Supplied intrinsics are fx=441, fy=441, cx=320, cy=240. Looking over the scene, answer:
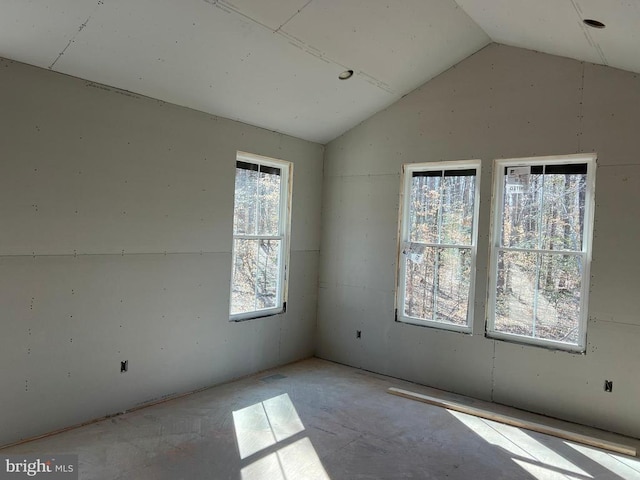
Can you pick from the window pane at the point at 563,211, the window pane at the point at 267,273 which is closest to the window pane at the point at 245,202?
the window pane at the point at 267,273

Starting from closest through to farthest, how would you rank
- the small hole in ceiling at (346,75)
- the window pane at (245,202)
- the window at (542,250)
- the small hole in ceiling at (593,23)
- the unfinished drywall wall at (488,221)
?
the small hole in ceiling at (593,23) → the unfinished drywall wall at (488,221) → the window at (542,250) → the small hole in ceiling at (346,75) → the window pane at (245,202)

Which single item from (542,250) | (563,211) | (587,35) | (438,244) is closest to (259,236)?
(438,244)

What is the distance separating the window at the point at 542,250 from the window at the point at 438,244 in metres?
0.27

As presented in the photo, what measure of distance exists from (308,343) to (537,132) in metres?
3.54

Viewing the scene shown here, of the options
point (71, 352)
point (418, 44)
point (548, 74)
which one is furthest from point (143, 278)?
point (548, 74)

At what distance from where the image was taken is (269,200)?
16.8 feet

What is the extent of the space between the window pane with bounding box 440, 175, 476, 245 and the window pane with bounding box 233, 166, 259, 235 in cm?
206

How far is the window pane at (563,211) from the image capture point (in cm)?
404

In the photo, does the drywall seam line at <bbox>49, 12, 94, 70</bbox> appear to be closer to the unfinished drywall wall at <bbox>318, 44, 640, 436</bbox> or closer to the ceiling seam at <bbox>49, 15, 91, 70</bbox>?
the ceiling seam at <bbox>49, 15, 91, 70</bbox>

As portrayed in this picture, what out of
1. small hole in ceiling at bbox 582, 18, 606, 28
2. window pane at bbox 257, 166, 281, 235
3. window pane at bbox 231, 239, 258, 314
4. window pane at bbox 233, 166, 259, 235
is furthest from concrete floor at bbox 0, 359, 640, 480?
small hole in ceiling at bbox 582, 18, 606, 28

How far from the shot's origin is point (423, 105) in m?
4.85

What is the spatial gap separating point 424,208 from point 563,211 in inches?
53.9

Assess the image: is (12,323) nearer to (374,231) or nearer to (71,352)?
(71,352)

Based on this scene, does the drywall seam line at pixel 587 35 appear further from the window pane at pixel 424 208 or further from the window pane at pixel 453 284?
the window pane at pixel 453 284
